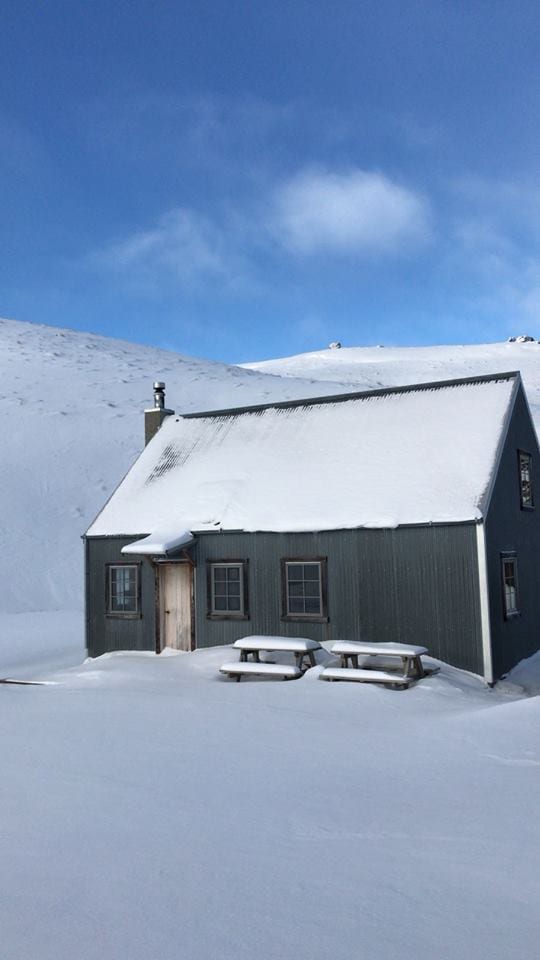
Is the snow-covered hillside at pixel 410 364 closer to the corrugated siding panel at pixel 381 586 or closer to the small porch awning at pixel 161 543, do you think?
the corrugated siding panel at pixel 381 586

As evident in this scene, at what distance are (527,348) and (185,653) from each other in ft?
383

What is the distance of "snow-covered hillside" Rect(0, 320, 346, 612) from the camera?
31.5 metres

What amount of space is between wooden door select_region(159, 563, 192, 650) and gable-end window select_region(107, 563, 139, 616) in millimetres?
774

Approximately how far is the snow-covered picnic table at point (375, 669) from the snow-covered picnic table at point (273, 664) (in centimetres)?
59

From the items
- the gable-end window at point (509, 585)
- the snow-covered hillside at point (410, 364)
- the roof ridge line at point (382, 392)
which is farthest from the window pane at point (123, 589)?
the snow-covered hillside at point (410, 364)

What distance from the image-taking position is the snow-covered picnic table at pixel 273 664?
506 inches

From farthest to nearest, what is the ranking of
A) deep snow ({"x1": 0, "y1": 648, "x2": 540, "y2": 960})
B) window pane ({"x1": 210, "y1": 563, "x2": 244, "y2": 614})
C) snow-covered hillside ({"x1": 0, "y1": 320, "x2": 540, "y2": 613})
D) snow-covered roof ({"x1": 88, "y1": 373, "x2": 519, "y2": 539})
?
snow-covered hillside ({"x1": 0, "y1": 320, "x2": 540, "y2": 613}) < window pane ({"x1": 210, "y1": 563, "x2": 244, "y2": 614}) < snow-covered roof ({"x1": 88, "y1": 373, "x2": 519, "y2": 539}) < deep snow ({"x1": 0, "y1": 648, "x2": 540, "y2": 960})

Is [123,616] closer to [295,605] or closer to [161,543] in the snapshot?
[161,543]

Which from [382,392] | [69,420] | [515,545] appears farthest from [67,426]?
[515,545]

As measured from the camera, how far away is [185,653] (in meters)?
15.9

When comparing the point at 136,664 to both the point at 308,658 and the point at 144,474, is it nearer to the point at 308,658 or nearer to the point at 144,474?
the point at 308,658

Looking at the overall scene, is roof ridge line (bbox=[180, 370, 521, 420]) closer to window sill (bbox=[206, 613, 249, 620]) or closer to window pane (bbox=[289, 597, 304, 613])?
window pane (bbox=[289, 597, 304, 613])

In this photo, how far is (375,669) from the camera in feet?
42.9

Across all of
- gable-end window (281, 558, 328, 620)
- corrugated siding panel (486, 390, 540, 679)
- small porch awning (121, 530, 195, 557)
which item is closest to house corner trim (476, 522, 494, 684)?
corrugated siding panel (486, 390, 540, 679)
